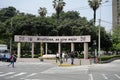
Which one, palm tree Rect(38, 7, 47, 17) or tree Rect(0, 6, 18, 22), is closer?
palm tree Rect(38, 7, 47, 17)

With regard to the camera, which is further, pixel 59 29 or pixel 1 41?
pixel 1 41

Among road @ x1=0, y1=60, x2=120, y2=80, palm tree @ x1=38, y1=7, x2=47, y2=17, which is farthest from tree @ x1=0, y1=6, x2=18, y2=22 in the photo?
road @ x1=0, y1=60, x2=120, y2=80

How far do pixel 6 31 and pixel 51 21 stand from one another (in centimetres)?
1138

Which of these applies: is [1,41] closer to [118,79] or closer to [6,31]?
[6,31]

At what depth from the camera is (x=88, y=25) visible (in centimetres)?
8919

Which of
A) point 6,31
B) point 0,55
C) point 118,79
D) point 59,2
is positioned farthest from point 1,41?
point 118,79

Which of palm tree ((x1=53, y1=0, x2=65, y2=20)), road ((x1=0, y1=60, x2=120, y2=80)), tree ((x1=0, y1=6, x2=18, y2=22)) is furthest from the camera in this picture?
tree ((x1=0, y1=6, x2=18, y2=22))

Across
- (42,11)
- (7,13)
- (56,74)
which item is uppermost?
(7,13)

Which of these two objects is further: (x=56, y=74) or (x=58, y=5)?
(x=58, y=5)

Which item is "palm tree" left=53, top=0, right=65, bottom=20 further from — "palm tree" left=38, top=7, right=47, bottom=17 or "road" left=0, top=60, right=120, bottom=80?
"road" left=0, top=60, right=120, bottom=80

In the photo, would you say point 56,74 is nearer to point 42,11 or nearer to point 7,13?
point 42,11

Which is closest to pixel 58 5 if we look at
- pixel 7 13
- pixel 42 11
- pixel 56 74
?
pixel 42 11

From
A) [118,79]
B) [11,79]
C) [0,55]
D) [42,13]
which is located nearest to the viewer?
[11,79]

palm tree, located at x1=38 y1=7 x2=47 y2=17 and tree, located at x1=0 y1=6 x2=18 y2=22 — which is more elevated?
tree, located at x1=0 y1=6 x2=18 y2=22
